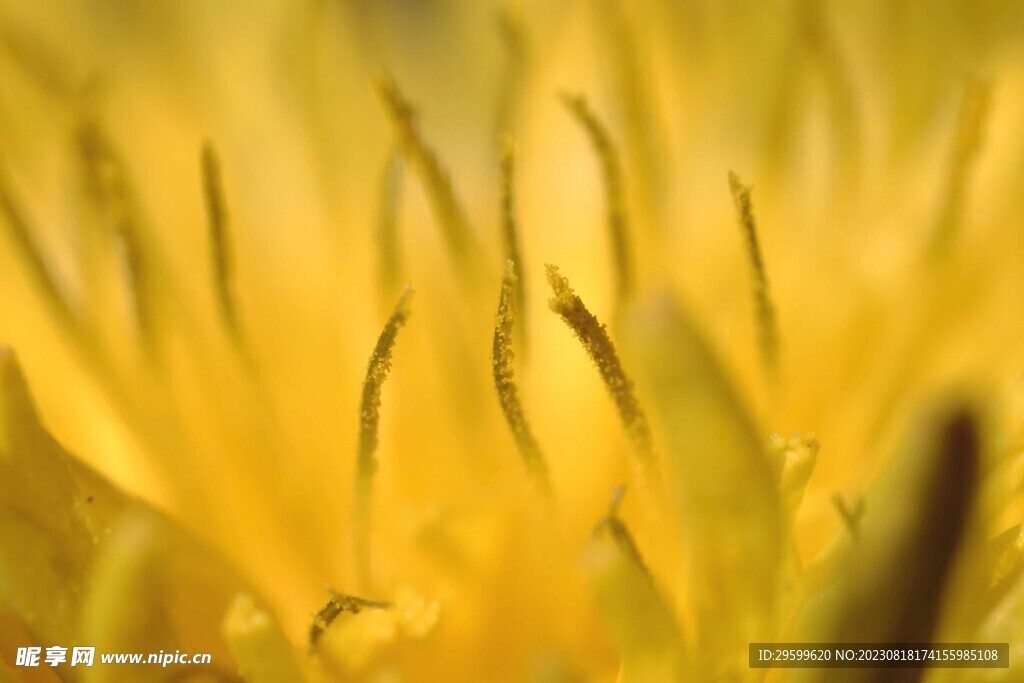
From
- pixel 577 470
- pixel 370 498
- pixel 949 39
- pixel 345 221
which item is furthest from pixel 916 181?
pixel 370 498

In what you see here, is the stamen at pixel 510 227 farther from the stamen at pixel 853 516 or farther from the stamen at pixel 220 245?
the stamen at pixel 853 516

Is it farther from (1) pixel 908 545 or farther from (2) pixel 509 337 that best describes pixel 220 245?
(1) pixel 908 545

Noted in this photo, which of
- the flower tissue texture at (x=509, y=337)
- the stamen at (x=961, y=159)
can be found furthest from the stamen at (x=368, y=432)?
the stamen at (x=961, y=159)

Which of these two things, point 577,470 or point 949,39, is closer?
point 577,470

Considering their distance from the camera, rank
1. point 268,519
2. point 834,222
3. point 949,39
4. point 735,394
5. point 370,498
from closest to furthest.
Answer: point 735,394
point 370,498
point 268,519
point 834,222
point 949,39

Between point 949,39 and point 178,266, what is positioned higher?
point 949,39

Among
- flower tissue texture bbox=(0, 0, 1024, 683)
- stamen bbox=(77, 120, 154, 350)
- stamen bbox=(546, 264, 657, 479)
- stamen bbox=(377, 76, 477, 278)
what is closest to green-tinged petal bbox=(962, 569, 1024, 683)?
flower tissue texture bbox=(0, 0, 1024, 683)

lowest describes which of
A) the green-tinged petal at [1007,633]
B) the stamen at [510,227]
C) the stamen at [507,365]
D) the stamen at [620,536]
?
the green-tinged petal at [1007,633]

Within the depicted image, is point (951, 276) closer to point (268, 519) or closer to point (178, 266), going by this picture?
point (268, 519)
